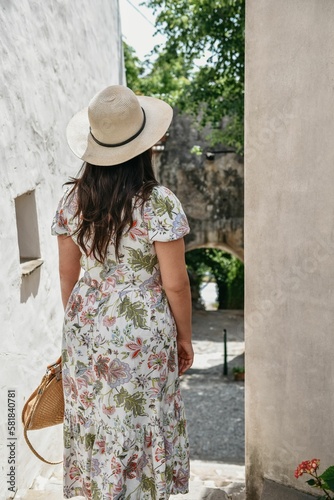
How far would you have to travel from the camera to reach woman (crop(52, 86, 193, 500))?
2.01 m

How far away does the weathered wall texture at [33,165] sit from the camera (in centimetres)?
268

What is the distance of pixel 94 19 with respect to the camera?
4.58 m

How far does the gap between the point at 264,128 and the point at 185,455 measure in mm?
1297

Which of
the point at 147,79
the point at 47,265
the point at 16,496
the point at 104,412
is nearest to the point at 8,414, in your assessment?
the point at 16,496

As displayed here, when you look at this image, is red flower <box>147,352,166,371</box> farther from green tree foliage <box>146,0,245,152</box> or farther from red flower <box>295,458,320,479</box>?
green tree foliage <box>146,0,245,152</box>

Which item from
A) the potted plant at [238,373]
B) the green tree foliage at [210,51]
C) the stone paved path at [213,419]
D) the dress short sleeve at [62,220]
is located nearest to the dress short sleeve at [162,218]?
the dress short sleeve at [62,220]

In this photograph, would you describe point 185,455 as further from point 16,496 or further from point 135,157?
point 135,157

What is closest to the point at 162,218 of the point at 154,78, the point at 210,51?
the point at 210,51

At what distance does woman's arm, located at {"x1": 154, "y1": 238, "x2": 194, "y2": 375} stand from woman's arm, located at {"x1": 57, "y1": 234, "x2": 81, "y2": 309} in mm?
355

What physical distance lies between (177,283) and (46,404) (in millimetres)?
731

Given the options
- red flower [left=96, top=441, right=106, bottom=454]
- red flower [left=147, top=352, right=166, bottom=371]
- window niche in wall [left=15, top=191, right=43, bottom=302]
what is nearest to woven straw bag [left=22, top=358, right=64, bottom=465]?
red flower [left=96, top=441, right=106, bottom=454]

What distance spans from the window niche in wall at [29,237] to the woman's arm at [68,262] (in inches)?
33.4

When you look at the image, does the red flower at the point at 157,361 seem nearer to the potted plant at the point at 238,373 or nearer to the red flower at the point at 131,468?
the red flower at the point at 131,468

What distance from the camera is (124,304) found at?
6.75 ft
